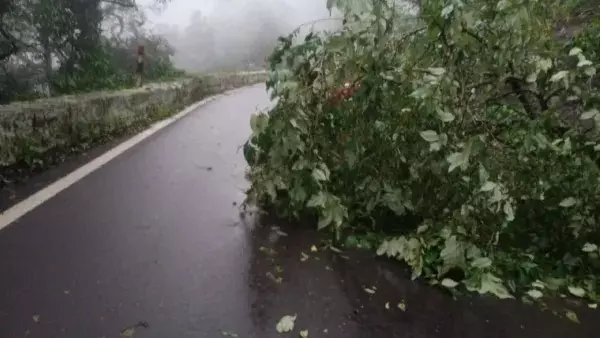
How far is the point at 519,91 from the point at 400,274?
6.46 ft

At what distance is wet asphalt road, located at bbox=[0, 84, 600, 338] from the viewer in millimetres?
2842

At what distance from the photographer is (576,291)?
3928 millimetres

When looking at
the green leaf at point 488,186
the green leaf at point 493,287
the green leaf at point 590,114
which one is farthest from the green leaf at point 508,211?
the green leaf at point 590,114

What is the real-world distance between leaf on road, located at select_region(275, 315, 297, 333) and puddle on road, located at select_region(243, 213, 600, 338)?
0.03 meters

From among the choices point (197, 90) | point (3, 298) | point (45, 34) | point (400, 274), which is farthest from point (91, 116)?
point (197, 90)

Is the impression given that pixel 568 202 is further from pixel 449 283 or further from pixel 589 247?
pixel 449 283

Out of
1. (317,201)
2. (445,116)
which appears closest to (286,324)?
(317,201)

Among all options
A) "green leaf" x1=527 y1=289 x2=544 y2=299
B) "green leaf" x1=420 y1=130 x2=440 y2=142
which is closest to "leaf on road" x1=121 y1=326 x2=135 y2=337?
"green leaf" x1=420 y1=130 x2=440 y2=142

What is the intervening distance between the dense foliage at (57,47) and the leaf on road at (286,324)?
17.3ft

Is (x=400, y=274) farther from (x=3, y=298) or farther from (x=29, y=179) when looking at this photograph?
(x=29, y=179)

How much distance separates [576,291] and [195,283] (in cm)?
280

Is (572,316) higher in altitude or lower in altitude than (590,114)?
lower

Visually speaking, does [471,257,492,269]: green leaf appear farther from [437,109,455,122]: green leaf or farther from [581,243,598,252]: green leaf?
[437,109,455,122]: green leaf

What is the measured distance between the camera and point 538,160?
4.03 m
